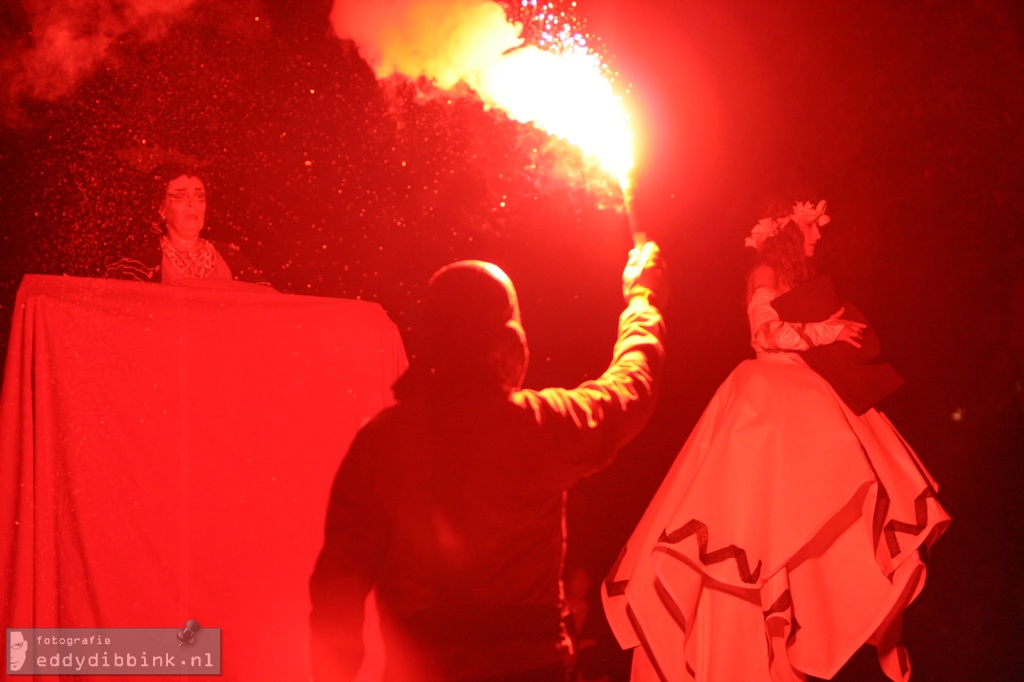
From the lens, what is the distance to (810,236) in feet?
11.7

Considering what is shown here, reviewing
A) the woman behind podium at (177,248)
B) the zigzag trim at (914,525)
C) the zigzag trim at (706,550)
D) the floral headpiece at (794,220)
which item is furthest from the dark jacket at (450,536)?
the floral headpiece at (794,220)

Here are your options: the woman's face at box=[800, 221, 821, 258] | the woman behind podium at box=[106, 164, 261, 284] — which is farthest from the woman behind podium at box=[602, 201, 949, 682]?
the woman behind podium at box=[106, 164, 261, 284]

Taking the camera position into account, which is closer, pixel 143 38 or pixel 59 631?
pixel 59 631

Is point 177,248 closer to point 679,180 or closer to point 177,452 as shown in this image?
point 177,452

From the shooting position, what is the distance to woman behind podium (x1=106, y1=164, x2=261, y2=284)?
11.2ft

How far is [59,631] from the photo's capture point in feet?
8.98

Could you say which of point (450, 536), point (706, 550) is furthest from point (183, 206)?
point (706, 550)

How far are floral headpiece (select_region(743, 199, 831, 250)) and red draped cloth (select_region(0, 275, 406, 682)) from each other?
1.61 meters

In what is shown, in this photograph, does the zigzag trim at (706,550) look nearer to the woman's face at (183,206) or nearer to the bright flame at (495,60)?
the bright flame at (495,60)

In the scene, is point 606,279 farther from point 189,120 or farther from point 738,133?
point 189,120

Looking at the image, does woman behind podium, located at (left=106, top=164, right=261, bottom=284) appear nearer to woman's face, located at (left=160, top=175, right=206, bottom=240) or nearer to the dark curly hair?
woman's face, located at (left=160, top=175, right=206, bottom=240)

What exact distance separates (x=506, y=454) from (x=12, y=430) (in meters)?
1.64

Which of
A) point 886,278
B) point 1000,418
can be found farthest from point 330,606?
point 1000,418

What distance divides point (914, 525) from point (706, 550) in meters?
0.71
